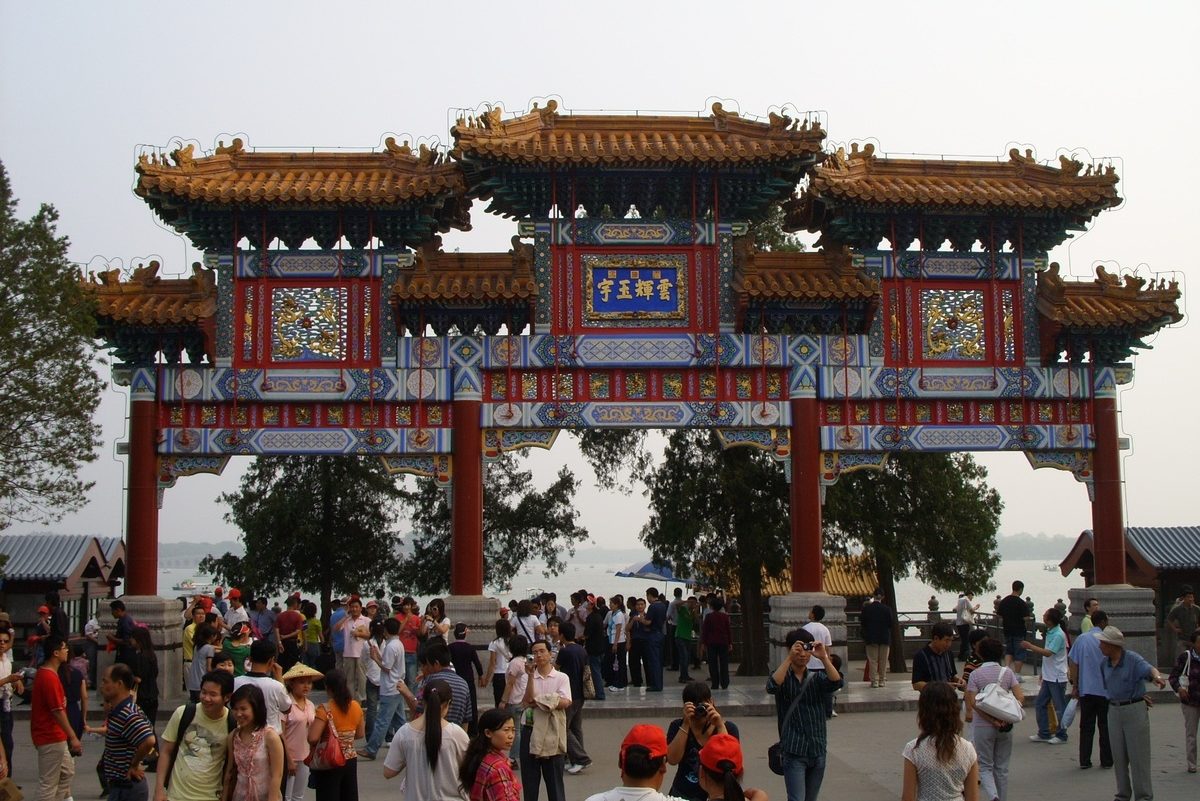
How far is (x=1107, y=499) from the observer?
22.6 meters

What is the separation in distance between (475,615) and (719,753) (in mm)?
13524

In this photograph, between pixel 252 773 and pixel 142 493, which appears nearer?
pixel 252 773

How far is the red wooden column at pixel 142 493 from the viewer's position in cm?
2184

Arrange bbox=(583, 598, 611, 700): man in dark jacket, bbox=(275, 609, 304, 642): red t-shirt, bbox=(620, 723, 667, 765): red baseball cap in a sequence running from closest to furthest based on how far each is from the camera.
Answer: bbox=(620, 723, 667, 765): red baseball cap, bbox=(275, 609, 304, 642): red t-shirt, bbox=(583, 598, 611, 700): man in dark jacket

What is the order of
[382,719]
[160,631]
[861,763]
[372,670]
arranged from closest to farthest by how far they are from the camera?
[861,763], [382,719], [372,670], [160,631]

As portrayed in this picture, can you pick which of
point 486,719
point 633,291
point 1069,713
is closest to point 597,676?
point 633,291

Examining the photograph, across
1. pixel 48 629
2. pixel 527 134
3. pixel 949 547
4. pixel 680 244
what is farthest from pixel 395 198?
pixel 949 547

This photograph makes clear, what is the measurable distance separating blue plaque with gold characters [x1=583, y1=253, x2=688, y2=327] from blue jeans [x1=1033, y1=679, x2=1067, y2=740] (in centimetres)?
818

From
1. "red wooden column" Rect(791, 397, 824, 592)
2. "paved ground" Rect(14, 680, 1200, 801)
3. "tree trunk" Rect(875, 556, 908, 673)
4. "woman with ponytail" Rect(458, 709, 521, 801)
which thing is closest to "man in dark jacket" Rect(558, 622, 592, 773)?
"paved ground" Rect(14, 680, 1200, 801)

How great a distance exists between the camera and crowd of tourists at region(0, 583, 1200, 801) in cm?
894

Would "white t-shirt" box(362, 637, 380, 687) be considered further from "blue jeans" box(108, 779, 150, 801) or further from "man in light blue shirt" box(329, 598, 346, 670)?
"blue jeans" box(108, 779, 150, 801)

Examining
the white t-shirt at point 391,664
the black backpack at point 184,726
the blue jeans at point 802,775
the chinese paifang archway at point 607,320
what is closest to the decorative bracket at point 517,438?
the chinese paifang archway at point 607,320

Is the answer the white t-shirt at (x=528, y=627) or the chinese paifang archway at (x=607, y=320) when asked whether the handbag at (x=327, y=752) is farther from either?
the chinese paifang archway at (x=607, y=320)

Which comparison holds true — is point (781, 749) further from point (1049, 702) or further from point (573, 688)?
point (1049, 702)
